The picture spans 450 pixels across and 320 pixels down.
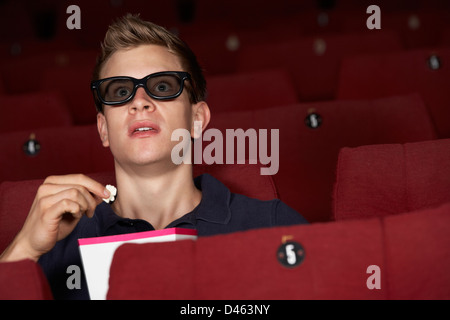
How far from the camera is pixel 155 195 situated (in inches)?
31.9

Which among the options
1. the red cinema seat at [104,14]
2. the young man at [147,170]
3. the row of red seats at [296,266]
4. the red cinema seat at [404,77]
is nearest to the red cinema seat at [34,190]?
the young man at [147,170]

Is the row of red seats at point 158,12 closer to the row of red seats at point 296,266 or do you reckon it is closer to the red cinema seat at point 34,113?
the red cinema seat at point 34,113

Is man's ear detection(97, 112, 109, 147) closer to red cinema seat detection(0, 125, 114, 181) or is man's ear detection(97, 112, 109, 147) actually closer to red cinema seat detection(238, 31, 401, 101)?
red cinema seat detection(0, 125, 114, 181)

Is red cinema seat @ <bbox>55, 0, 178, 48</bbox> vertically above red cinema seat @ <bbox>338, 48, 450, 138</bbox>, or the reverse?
red cinema seat @ <bbox>55, 0, 178, 48</bbox>

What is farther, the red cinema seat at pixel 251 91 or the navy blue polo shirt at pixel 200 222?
the red cinema seat at pixel 251 91

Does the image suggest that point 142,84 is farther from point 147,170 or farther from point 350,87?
point 350,87

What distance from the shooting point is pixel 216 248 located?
19.5 inches

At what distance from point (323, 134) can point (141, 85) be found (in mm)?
393

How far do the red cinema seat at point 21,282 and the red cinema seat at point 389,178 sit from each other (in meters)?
0.44

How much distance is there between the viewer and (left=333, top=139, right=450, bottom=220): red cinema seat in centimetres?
79

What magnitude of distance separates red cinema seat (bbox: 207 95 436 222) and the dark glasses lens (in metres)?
0.25

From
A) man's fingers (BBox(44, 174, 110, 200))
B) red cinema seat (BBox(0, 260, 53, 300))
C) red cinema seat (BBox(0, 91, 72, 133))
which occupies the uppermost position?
red cinema seat (BBox(0, 91, 72, 133))

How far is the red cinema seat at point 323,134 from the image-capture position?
41.7 inches

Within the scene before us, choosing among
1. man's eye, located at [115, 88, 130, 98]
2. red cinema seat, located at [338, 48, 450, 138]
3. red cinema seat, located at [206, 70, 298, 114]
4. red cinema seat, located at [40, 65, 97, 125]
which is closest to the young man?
man's eye, located at [115, 88, 130, 98]
